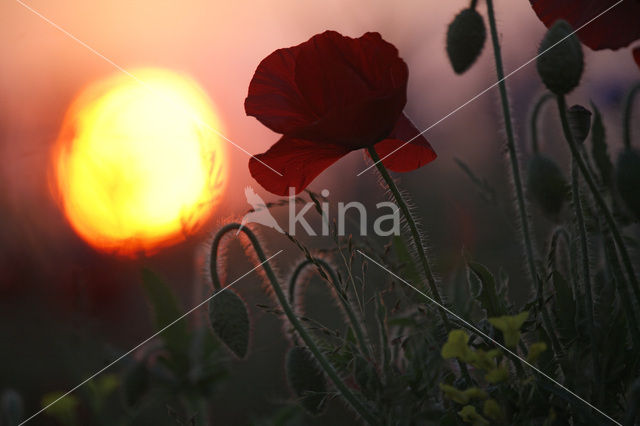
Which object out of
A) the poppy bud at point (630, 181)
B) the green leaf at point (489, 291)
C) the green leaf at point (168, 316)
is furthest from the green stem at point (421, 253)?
the green leaf at point (168, 316)

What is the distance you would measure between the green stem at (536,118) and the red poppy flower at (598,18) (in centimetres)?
14

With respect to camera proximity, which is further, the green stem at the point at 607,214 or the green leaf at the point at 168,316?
→ the green leaf at the point at 168,316

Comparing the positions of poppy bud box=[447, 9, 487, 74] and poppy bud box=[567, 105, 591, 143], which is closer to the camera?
poppy bud box=[567, 105, 591, 143]

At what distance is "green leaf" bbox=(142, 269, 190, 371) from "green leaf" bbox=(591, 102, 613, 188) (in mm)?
417

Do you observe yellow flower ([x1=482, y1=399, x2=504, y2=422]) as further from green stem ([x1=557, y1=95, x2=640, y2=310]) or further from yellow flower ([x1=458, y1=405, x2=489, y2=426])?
green stem ([x1=557, y1=95, x2=640, y2=310])

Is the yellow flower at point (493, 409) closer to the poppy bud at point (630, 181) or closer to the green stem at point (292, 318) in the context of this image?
the green stem at point (292, 318)

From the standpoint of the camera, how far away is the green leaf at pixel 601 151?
1.75 feet

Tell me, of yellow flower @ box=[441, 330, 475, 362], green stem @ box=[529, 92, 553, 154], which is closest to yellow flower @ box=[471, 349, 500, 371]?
yellow flower @ box=[441, 330, 475, 362]

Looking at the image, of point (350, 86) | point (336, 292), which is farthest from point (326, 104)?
point (336, 292)

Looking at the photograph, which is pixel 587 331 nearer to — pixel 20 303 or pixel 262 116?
pixel 262 116

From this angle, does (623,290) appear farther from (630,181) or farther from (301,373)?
(301,373)

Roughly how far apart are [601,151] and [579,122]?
101 millimetres

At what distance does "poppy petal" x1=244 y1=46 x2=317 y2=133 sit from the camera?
0.51m

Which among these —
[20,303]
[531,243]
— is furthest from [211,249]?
[20,303]
